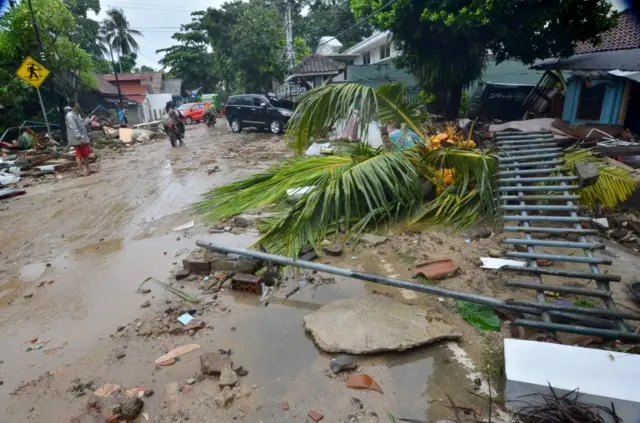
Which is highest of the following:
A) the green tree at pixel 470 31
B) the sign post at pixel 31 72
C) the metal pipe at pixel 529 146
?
→ the green tree at pixel 470 31

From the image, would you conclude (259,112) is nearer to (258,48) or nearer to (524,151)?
(258,48)

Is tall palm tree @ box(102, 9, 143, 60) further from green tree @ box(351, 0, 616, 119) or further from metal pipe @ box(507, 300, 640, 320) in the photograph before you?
metal pipe @ box(507, 300, 640, 320)

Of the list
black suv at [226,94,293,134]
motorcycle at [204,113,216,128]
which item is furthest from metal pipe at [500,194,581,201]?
motorcycle at [204,113,216,128]

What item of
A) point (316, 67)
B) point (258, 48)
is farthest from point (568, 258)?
point (258, 48)

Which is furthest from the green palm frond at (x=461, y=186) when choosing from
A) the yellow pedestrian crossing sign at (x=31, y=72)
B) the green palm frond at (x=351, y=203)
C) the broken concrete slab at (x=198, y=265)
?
the yellow pedestrian crossing sign at (x=31, y=72)

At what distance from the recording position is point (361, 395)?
7.52 ft

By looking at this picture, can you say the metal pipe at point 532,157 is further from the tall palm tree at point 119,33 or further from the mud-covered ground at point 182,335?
the tall palm tree at point 119,33

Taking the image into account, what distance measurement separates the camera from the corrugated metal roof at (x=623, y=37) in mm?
11285

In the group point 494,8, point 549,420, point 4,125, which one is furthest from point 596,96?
point 4,125

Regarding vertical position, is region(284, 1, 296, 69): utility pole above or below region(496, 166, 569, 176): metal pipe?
above

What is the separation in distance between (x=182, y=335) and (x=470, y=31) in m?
8.97

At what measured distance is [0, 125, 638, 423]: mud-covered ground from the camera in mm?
2279

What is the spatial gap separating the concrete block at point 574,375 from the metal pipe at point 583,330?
281 mm

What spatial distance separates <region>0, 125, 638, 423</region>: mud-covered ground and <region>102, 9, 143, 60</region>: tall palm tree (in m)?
36.6
